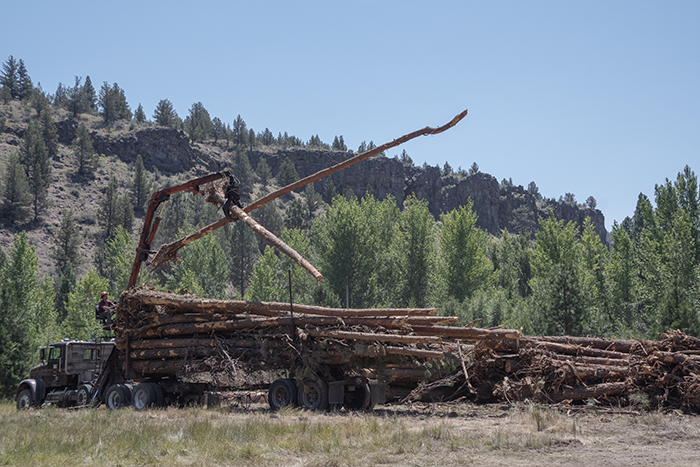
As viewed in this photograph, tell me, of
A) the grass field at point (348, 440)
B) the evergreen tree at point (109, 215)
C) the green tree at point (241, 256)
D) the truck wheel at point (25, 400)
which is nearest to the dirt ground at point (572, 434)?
the grass field at point (348, 440)

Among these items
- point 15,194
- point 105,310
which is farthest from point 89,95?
point 105,310

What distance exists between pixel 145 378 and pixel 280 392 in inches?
193

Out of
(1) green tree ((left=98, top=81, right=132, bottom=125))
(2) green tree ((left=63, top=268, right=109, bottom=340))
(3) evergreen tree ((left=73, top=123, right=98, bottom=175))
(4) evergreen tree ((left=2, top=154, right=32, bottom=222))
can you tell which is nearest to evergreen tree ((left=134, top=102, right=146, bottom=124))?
(1) green tree ((left=98, top=81, right=132, bottom=125))

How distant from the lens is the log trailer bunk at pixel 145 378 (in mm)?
15117

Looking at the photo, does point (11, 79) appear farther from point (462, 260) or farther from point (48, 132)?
point (462, 260)

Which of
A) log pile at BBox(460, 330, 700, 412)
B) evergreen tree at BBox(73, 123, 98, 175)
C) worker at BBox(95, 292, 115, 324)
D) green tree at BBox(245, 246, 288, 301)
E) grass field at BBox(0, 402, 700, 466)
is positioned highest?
evergreen tree at BBox(73, 123, 98, 175)

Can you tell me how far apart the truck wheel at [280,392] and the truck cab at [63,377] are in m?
6.23

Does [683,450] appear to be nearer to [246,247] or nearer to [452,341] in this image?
[452,341]

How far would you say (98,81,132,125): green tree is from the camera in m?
139

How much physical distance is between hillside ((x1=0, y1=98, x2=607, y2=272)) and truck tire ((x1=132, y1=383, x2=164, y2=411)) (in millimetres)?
73687

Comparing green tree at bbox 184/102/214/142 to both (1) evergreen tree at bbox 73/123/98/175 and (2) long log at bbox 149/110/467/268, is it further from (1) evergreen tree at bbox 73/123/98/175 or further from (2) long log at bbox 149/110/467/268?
(2) long log at bbox 149/110/467/268

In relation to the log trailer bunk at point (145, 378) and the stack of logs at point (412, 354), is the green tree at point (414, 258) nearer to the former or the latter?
the stack of logs at point (412, 354)

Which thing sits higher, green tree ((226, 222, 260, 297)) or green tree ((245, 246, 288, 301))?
green tree ((226, 222, 260, 297))

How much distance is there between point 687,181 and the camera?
44438 mm
